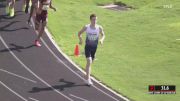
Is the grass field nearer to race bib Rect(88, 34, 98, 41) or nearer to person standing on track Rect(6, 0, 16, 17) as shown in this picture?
race bib Rect(88, 34, 98, 41)

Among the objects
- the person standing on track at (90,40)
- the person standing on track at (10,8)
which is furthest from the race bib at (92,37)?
the person standing on track at (10,8)

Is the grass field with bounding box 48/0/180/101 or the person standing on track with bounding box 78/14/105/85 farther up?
the person standing on track with bounding box 78/14/105/85

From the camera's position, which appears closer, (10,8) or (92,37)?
(92,37)

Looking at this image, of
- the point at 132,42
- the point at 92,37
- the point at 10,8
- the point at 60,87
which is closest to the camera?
the point at 60,87

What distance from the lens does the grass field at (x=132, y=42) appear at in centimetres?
1866

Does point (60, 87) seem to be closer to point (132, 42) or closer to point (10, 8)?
point (132, 42)

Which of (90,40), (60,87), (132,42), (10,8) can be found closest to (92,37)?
(90,40)

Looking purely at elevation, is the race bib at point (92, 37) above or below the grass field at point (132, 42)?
above

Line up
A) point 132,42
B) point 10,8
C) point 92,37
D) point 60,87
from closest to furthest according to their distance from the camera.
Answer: point 60,87, point 92,37, point 132,42, point 10,8

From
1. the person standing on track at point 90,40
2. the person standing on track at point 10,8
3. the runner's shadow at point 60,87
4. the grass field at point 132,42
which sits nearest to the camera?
the runner's shadow at point 60,87

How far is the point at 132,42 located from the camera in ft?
79.5

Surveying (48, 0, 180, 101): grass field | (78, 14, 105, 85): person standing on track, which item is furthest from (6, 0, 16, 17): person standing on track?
(78, 14, 105, 85): person standing on track

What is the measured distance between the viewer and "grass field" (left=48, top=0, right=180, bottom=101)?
18.7 m

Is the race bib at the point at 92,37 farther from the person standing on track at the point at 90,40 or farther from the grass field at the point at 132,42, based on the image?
the grass field at the point at 132,42
